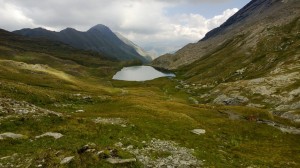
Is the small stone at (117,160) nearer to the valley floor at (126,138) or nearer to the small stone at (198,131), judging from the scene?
the valley floor at (126,138)

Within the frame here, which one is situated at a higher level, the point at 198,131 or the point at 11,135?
the point at 11,135

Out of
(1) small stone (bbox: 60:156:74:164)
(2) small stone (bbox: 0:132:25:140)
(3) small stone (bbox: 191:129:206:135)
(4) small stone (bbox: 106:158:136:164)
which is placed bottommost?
(3) small stone (bbox: 191:129:206:135)

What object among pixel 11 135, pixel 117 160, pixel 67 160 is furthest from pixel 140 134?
pixel 67 160

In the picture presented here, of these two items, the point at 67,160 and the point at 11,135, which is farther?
the point at 11,135

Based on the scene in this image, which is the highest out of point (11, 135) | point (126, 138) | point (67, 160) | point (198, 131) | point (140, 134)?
point (11, 135)

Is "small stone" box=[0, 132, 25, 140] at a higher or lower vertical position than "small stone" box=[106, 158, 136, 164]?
higher

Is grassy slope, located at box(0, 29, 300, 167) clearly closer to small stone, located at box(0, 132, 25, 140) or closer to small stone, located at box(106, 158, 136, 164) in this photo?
small stone, located at box(106, 158, 136, 164)

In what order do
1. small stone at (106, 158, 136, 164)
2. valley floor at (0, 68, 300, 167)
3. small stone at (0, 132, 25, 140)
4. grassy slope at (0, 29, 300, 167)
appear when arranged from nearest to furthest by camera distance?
1. small stone at (106, 158, 136, 164)
2. valley floor at (0, 68, 300, 167)
3. grassy slope at (0, 29, 300, 167)
4. small stone at (0, 132, 25, 140)

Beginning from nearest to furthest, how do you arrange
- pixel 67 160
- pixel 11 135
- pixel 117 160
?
pixel 67 160, pixel 117 160, pixel 11 135

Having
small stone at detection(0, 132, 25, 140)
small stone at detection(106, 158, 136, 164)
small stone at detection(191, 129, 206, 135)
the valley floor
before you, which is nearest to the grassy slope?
the valley floor

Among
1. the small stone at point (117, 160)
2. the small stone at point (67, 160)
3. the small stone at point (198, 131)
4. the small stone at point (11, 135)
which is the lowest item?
the small stone at point (198, 131)

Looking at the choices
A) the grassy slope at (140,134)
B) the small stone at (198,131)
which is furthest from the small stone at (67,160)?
the small stone at (198,131)

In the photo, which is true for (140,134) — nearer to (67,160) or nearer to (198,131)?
(198,131)

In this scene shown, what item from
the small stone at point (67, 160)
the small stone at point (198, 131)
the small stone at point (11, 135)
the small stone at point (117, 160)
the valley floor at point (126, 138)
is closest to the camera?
the small stone at point (67, 160)
